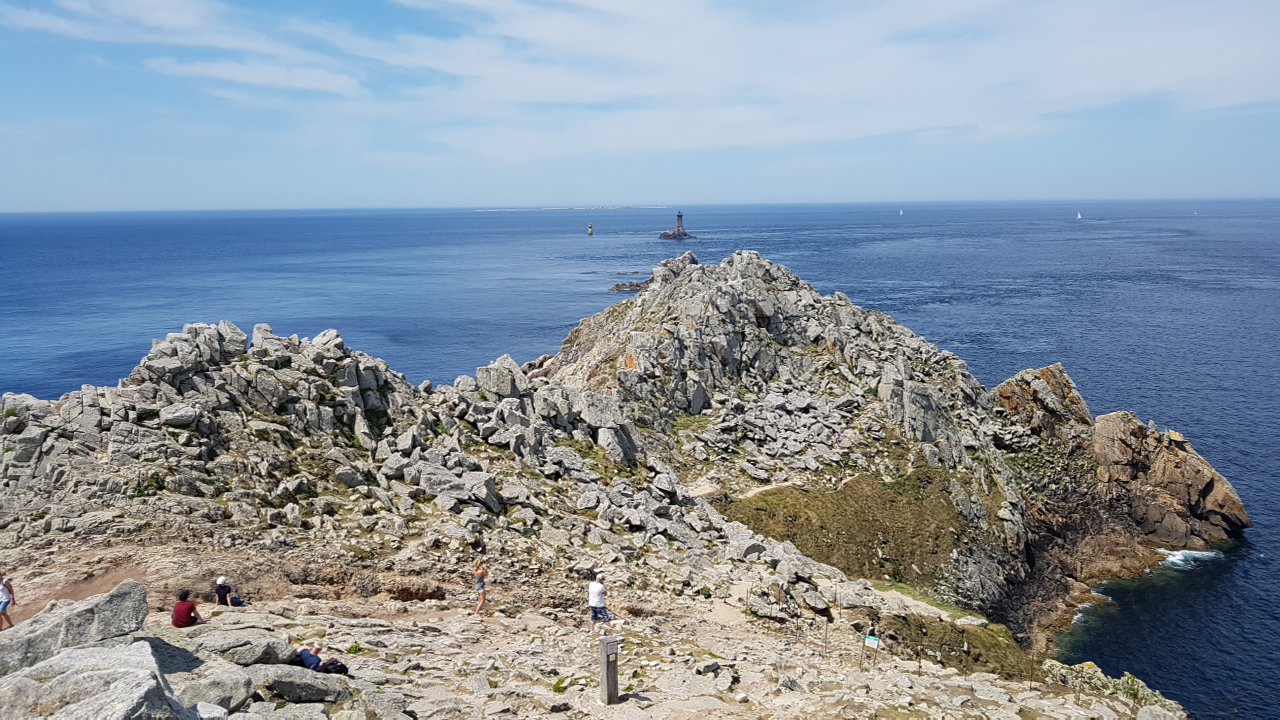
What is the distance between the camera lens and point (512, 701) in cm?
2048

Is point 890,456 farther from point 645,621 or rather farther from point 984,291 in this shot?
point 984,291

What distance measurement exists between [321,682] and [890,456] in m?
46.2

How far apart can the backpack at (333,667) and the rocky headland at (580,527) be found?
1.83ft

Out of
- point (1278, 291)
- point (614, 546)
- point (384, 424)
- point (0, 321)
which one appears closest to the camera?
point (614, 546)

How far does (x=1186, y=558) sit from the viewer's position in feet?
197

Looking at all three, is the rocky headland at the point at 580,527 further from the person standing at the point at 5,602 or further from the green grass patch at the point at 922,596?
the person standing at the point at 5,602

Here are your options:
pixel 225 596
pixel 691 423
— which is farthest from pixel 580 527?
pixel 691 423

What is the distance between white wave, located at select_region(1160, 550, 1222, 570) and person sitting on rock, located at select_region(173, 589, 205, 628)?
65.3m

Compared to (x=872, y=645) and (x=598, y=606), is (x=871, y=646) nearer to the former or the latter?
(x=872, y=645)

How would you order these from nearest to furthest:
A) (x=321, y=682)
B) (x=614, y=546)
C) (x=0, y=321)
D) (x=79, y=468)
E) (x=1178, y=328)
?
(x=321, y=682), (x=79, y=468), (x=614, y=546), (x=1178, y=328), (x=0, y=321)

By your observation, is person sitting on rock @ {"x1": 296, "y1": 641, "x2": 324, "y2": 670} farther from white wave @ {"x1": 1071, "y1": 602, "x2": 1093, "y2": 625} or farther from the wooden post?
white wave @ {"x1": 1071, "y1": 602, "x2": 1093, "y2": 625}

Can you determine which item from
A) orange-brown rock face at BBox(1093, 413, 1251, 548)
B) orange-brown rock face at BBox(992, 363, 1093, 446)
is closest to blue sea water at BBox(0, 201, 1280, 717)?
orange-brown rock face at BBox(1093, 413, 1251, 548)

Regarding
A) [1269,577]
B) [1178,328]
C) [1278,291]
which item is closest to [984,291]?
[1178,328]

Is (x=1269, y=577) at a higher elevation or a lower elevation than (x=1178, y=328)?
lower
